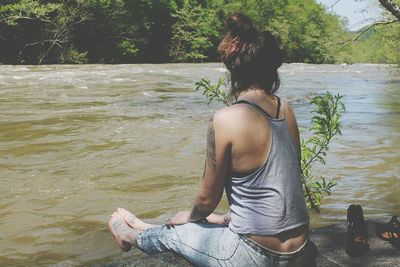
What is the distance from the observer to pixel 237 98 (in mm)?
2320

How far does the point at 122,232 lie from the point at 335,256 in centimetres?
138

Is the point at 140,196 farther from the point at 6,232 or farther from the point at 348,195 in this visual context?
the point at 348,195

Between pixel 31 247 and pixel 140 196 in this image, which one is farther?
pixel 140 196

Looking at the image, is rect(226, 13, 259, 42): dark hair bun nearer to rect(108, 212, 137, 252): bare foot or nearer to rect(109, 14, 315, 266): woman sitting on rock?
rect(109, 14, 315, 266): woman sitting on rock

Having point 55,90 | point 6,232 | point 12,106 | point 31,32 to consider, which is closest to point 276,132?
point 6,232

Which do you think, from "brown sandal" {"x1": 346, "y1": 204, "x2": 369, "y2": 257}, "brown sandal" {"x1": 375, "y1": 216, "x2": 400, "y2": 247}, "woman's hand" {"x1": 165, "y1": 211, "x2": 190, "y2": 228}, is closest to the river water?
"woman's hand" {"x1": 165, "y1": 211, "x2": 190, "y2": 228}

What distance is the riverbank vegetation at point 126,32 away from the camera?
33.4 metres

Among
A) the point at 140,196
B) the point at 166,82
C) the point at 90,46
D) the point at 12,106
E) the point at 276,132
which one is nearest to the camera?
the point at 276,132

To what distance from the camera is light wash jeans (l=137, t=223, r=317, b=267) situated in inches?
87.3

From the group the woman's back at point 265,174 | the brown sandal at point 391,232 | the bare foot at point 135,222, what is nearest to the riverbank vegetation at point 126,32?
the brown sandal at point 391,232

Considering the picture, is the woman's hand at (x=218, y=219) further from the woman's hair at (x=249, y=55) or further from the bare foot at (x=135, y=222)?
the woman's hair at (x=249, y=55)

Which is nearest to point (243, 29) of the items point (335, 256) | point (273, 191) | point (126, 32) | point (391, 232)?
point (273, 191)

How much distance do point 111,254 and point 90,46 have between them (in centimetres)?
3992

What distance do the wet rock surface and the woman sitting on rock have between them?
22.2 inches
